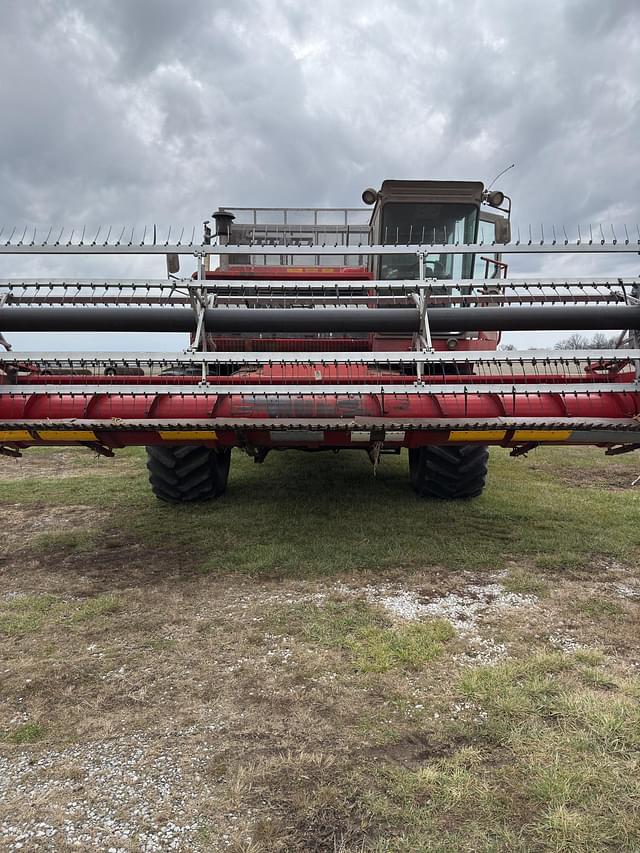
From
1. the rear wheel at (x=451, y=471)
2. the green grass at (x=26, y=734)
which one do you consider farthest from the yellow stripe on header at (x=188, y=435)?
the rear wheel at (x=451, y=471)

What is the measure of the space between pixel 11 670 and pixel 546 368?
3499 mm

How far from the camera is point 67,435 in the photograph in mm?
3385

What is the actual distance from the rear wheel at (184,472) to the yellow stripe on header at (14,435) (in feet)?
4.77

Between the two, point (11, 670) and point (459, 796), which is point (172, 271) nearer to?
point (11, 670)

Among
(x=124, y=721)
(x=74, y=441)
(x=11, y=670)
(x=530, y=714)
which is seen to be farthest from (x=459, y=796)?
(x=74, y=441)

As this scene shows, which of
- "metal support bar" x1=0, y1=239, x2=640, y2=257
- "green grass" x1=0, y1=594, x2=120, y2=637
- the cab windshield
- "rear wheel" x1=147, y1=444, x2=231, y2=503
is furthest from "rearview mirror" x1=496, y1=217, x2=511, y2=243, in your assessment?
"green grass" x1=0, y1=594, x2=120, y2=637

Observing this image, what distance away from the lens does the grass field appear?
1.56m

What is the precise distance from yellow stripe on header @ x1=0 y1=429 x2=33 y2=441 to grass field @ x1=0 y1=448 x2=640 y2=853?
0.87 meters

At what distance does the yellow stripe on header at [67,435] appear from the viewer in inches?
131

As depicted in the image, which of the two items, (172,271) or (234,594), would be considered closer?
(234,594)

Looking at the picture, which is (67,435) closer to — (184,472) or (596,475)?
(184,472)

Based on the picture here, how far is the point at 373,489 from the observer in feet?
18.6

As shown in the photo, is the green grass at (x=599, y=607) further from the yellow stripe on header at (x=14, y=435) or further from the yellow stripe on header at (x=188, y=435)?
the yellow stripe on header at (x=14, y=435)

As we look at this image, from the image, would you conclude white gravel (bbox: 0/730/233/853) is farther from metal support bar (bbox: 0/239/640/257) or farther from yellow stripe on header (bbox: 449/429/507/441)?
metal support bar (bbox: 0/239/640/257)
